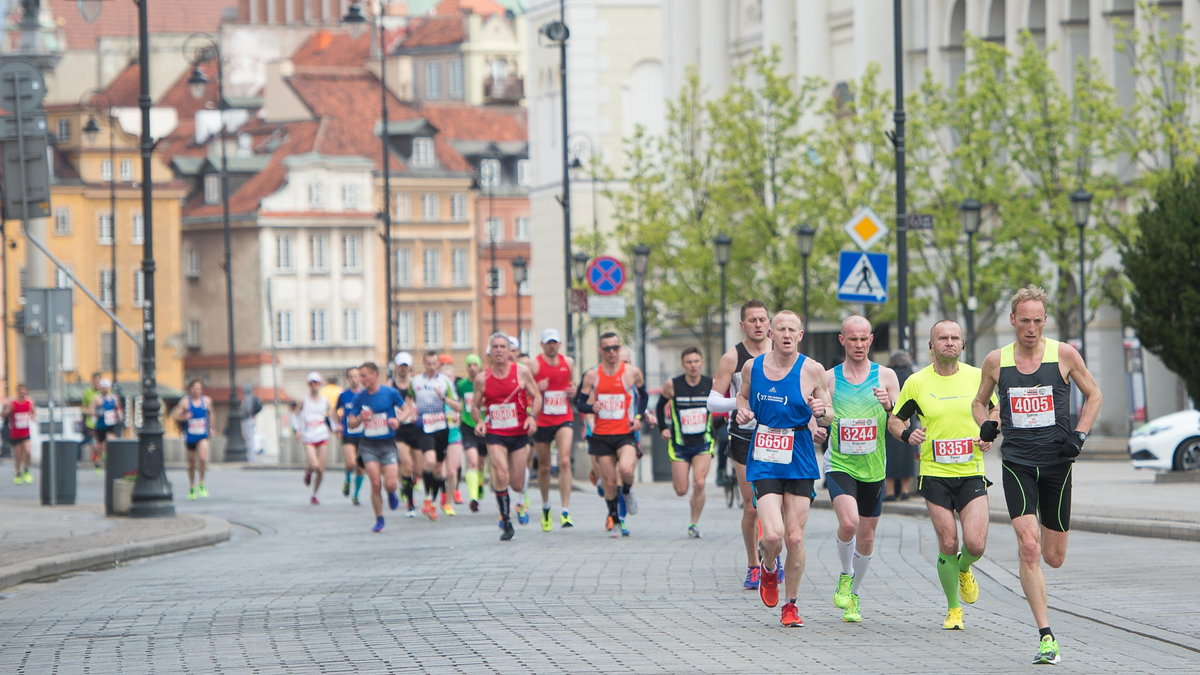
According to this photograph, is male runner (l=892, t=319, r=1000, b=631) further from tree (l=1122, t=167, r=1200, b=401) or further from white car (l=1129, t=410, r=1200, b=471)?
tree (l=1122, t=167, r=1200, b=401)

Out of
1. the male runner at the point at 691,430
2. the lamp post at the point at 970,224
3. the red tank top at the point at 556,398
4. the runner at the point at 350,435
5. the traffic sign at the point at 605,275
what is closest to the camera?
the male runner at the point at 691,430

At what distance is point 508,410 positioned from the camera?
75.5 ft

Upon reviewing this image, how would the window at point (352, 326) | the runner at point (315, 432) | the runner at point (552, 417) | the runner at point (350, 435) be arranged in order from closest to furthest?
1. the runner at point (552, 417)
2. the runner at point (350, 435)
3. the runner at point (315, 432)
4. the window at point (352, 326)

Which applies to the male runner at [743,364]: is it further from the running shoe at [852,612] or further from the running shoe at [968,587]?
the running shoe at [968,587]

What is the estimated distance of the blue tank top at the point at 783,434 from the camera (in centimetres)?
1436

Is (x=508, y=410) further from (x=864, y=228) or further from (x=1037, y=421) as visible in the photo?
(x=1037, y=421)

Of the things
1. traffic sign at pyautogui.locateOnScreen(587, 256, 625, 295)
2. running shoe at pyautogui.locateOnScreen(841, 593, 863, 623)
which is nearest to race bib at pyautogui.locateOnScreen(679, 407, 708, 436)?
running shoe at pyautogui.locateOnScreen(841, 593, 863, 623)

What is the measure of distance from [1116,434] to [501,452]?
36152 millimetres

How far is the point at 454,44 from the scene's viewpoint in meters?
145

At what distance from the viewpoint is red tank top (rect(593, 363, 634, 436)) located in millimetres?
22797

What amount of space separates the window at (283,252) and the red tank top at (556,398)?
88.2 meters

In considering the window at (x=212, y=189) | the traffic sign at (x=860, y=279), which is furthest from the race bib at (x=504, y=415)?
the window at (x=212, y=189)

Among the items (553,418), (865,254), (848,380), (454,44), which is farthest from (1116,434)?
(454,44)

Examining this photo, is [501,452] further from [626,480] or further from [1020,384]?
[1020,384]
